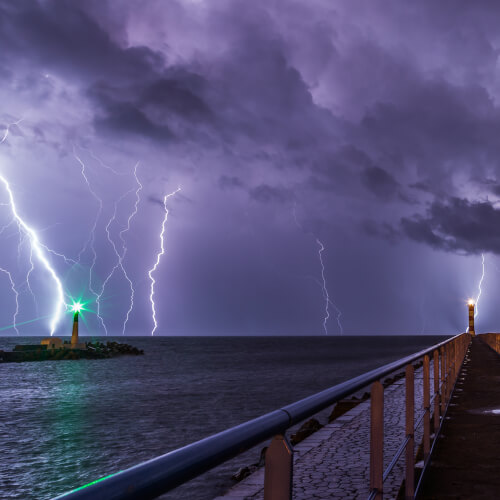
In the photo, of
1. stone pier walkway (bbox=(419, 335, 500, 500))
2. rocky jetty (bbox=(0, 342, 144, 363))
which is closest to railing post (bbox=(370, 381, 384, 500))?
stone pier walkway (bbox=(419, 335, 500, 500))

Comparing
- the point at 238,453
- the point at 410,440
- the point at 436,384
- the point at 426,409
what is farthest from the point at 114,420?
the point at 238,453

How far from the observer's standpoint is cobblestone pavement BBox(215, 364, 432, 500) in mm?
4516

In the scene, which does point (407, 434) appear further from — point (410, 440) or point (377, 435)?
point (377, 435)

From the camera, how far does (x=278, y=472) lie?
140cm

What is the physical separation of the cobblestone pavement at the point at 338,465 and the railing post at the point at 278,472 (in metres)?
3.14

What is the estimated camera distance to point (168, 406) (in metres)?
24.2

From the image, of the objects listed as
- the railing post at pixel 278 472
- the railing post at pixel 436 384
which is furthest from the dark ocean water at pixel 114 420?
the railing post at pixel 278 472

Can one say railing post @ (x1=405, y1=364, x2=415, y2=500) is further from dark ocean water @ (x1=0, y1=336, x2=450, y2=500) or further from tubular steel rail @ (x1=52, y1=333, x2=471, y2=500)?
dark ocean water @ (x1=0, y1=336, x2=450, y2=500)

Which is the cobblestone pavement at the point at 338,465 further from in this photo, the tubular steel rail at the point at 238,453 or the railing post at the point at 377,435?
the tubular steel rail at the point at 238,453

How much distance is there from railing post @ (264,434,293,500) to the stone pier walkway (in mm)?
3570

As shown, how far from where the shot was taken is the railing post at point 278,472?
138cm

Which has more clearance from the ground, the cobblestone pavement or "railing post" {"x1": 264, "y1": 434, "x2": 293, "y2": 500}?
"railing post" {"x1": 264, "y1": 434, "x2": 293, "y2": 500}

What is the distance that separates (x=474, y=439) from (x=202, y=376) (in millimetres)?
36591

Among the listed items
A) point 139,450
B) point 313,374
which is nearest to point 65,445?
point 139,450
